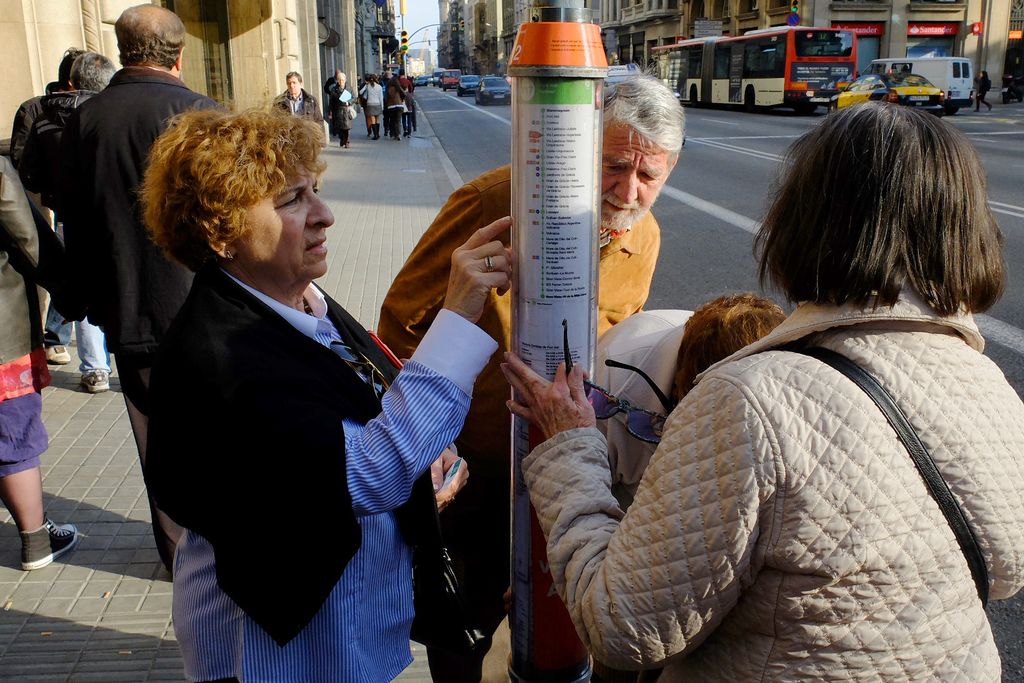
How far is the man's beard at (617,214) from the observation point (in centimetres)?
254

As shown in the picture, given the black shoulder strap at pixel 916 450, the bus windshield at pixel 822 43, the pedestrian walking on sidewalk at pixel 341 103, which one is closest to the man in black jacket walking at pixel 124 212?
the black shoulder strap at pixel 916 450

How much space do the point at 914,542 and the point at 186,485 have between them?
1208 millimetres

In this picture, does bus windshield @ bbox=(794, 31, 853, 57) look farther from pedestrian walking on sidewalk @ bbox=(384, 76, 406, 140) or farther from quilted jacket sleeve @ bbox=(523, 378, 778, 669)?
quilted jacket sleeve @ bbox=(523, 378, 778, 669)

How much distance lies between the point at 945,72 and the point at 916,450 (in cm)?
3727

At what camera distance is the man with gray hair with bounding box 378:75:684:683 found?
2502 millimetres

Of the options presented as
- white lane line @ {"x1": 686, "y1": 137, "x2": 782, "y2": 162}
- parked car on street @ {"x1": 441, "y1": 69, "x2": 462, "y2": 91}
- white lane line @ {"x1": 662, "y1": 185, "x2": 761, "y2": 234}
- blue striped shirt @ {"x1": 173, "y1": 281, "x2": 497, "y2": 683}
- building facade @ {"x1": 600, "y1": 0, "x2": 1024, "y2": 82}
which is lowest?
white lane line @ {"x1": 662, "y1": 185, "x2": 761, "y2": 234}

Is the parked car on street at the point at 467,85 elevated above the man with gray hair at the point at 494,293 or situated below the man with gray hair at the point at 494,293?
above

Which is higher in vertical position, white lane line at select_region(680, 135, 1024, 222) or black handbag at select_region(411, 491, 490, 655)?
black handbag at select_region(411, 491, 490, 655)

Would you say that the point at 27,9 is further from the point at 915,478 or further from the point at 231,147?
the point at 915,478

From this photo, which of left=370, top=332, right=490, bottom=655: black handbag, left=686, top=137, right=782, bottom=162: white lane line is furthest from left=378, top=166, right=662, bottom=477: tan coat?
left=686, top=137, right=782, bottom=162: white lane line

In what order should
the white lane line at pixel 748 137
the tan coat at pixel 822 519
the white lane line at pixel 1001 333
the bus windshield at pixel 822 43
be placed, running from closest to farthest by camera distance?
the tan coat at pixel 822 519
the white lane line at pixel 1001 333
the white lane line at pixel 748 137
the bus windshield at pixel 822 43

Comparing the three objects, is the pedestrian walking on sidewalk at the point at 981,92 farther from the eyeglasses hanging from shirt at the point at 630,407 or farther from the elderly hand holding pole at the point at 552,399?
the elderly hand holding pole at the point at 552,399

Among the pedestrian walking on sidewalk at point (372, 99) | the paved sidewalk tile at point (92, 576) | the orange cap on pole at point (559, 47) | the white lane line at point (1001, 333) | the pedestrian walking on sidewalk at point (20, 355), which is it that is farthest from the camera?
the pedestrian walking on sidewalk at point (372, 99)

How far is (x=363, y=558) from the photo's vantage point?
1825 mm
